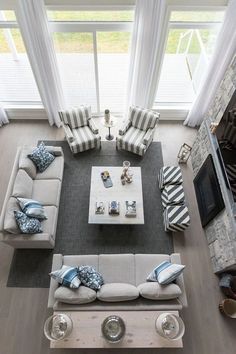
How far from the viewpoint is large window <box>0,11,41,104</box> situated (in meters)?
5.02

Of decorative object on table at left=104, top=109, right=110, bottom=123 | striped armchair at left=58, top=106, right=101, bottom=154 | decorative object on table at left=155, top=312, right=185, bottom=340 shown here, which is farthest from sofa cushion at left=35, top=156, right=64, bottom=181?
decorative object on table at left=155, top=312, right=185, bottom=340

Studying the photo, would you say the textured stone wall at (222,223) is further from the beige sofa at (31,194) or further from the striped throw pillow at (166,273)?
the beige sofa at (31,194)

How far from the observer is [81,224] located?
4941 millimetres

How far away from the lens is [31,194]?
15.6 ft

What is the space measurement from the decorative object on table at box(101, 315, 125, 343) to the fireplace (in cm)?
243

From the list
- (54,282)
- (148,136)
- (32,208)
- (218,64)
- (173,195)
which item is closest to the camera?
(54,282)

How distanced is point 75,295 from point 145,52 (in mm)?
4712

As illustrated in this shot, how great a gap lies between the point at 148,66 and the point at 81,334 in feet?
A: 16.6

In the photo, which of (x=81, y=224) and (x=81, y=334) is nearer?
(x=81, y=334)

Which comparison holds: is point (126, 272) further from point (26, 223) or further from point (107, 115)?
point (107, 115)

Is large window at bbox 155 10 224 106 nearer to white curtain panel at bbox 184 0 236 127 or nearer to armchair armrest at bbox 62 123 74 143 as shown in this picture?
white curtain panel at bbox 184 0 236 127

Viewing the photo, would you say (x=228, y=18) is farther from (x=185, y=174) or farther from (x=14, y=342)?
(x=14, y=342)

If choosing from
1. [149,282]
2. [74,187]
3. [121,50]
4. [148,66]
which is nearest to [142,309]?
[149,282]

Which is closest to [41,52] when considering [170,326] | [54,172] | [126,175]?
[54,172]
